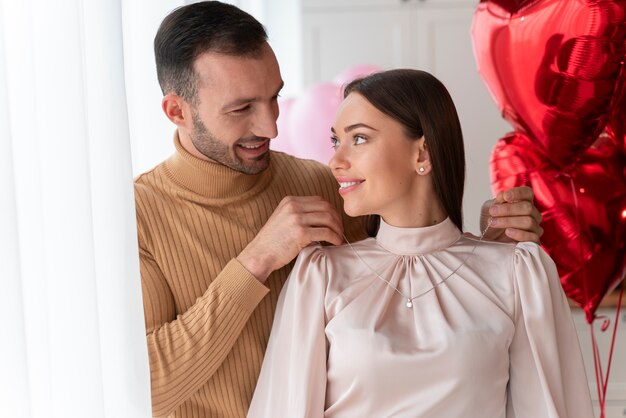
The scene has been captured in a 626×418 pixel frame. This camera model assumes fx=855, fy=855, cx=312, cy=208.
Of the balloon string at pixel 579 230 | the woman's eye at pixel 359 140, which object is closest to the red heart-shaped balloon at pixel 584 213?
the balloon string at pixel 579 230

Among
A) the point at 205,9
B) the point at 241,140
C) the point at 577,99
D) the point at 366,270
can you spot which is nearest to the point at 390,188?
the point at 366,270

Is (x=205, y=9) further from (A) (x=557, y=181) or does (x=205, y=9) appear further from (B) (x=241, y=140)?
(A) (x=557, y=181)

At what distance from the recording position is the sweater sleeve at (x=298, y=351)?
1.35 m

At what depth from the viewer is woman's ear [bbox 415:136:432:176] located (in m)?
1.41

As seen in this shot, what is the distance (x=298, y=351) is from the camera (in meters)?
1.36

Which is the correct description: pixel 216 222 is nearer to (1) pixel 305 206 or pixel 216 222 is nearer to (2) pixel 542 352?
(1) pixel 305 206

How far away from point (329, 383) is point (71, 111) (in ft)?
1.96

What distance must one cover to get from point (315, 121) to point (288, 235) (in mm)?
1411

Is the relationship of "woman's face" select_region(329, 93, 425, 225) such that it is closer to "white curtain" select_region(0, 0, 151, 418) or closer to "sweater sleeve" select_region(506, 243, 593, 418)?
"sweater sleeve" select_region(506, 243, 593, 418)

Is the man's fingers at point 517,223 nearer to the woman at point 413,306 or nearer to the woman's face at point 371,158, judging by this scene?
the woman at point 413,306

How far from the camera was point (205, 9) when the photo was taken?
1522 millimetres

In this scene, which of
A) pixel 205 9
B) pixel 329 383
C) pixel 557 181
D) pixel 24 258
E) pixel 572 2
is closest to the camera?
pixel 24 258

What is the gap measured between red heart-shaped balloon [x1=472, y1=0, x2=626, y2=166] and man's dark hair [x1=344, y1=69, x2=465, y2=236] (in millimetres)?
454

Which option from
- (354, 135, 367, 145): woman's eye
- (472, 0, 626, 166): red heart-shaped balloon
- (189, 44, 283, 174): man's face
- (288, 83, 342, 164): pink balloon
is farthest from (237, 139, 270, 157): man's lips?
(288, 83, 342, 164): pink balloon
